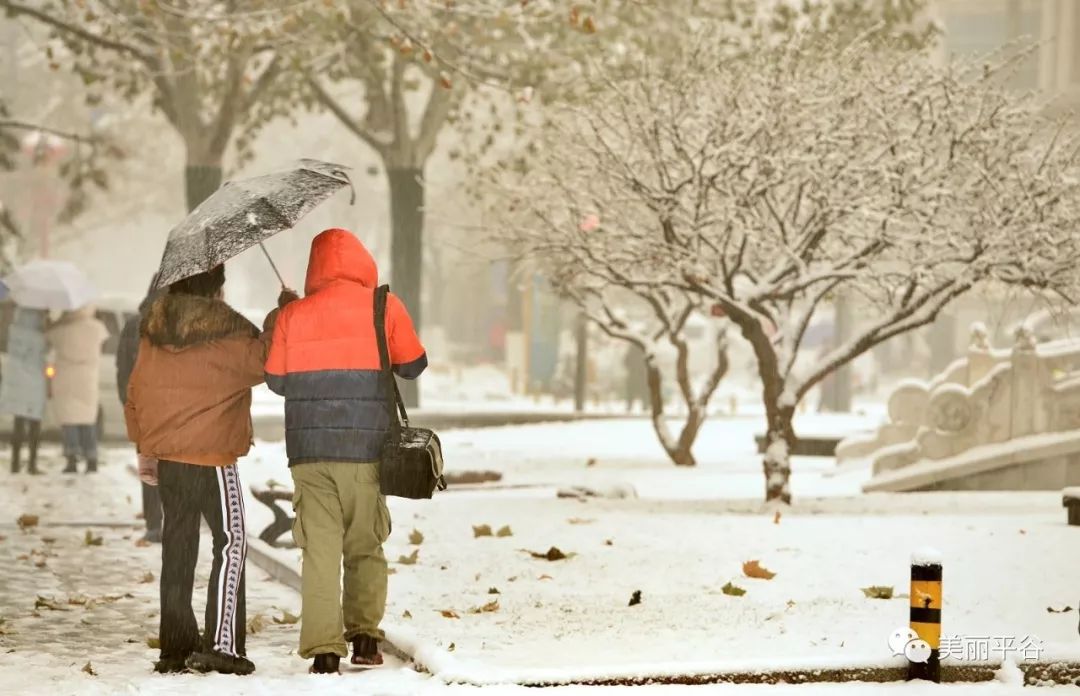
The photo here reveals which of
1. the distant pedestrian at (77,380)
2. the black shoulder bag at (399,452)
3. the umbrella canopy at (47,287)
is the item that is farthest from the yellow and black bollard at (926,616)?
the distant pedestrian at (77,380)

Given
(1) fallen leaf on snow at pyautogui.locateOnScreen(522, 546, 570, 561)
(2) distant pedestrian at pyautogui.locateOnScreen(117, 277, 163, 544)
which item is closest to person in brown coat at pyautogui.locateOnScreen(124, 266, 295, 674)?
(1) fallen leaf on snow at pyautogui.locateOnScreen(522, 546, 570, 561)

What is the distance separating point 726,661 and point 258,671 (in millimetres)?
2178

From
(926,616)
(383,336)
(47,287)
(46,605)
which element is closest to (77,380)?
(47,287)

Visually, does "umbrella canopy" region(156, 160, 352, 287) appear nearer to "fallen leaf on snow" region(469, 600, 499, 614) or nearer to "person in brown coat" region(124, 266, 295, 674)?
"person in brown coat" region(124, 266, 295, 674)

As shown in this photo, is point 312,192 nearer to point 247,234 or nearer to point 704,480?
point 247,234

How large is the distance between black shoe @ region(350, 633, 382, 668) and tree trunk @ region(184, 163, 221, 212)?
18.3 m

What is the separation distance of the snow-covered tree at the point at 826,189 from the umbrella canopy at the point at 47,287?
5937mm

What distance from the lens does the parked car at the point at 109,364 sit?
966 inches

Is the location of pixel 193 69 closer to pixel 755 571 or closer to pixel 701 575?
pixel 701 575

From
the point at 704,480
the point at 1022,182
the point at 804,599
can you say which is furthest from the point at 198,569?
the point at 704,480

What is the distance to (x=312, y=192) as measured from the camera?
8.55m

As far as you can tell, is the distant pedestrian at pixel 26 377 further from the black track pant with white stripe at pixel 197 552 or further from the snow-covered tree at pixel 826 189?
the black track pant with white stripe at pixel 197 552

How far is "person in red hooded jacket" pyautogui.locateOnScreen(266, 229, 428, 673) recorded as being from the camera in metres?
8.27

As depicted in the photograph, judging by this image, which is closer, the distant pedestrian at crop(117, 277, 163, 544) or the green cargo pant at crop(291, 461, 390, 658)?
the green cargo pant at crop(291, 461, 390, 658)
